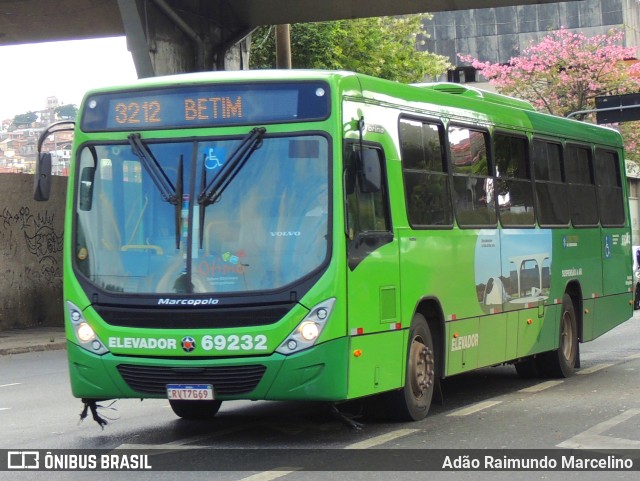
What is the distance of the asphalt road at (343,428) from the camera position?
8.64 m

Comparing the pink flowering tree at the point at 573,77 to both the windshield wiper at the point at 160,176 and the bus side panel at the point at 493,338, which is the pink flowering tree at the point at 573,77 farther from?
the windshield wiper at the point at 160,176

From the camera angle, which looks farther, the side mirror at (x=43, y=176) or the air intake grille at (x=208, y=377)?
the side mirror at (x=43, y=176)

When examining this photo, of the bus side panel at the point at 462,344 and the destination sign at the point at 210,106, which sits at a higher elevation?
the destination sign at the point at 210,106

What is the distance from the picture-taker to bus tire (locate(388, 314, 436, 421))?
34.8 ft

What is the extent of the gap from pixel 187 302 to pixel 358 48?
99.7 ft

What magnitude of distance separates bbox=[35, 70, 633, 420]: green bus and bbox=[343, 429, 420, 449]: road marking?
0.42 meters

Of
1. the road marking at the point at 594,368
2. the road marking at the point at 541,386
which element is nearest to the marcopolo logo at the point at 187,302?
the road marking at the point at 541,386

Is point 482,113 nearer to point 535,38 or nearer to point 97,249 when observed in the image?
point 97,249

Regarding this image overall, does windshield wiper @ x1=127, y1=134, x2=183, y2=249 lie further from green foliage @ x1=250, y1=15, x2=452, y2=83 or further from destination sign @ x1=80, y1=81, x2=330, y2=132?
green foliage @ x1=250, y1=15, x2=452, y2=83

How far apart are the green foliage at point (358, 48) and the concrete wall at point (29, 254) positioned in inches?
434

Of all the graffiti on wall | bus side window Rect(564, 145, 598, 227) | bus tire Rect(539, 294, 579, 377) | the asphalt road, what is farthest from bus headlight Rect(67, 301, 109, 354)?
the graffiti on wall

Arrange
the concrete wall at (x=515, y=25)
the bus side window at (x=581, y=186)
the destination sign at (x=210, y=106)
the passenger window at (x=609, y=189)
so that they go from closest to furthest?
1. the destination sign at (x=210, y=106)
2. the bus side window at (x=581, y=186)
3. the passenger window at (x=609, y=189)
4. the concrete wall at (x=515, y=25)

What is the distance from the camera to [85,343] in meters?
9.67

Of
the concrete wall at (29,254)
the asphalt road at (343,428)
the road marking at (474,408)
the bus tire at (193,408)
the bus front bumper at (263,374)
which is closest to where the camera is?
the asphalt road at (343,428)
